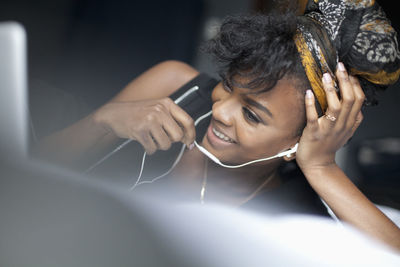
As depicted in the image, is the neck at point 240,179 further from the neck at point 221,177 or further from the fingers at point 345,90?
the fingers at point 345,90

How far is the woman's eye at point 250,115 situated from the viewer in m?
0.71

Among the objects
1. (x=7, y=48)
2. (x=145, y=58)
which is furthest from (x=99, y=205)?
(x=145, y=58)

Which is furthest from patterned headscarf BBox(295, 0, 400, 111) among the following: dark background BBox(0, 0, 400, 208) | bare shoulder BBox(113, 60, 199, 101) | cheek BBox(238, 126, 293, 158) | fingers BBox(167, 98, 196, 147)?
dark background BBox(0, 0, 400, 208)

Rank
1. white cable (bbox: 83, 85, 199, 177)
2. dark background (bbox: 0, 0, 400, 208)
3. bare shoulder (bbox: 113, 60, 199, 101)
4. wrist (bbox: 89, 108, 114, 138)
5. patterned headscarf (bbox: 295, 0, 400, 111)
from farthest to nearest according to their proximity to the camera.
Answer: dark background (bbox: 0, 0, 400, 208)
bare shoulder (bbox: 113, 60, 199, 101)
wrist (bbox: 89, 108, 114, 138)
white cable (bbox: 83, 85, 199, 177)
patterned headscarf (bbox: 295, 0, 400, 111)

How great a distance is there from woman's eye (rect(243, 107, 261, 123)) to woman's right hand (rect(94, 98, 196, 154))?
0.11 meters

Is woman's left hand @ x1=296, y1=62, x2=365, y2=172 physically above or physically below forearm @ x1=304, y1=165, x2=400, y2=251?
above

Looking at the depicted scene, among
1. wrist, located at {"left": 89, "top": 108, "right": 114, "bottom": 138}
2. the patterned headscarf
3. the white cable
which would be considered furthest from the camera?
wrist, located at {"left": 89, "top": 108, "right": 114, "bottom": 138}

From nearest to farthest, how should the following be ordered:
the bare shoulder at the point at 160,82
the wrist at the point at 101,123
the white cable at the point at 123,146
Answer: the white cable at the point at 123,146, the wrist at the point at 101,123, the bare shoulder at the point at 160,82

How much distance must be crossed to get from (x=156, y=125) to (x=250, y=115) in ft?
0.65

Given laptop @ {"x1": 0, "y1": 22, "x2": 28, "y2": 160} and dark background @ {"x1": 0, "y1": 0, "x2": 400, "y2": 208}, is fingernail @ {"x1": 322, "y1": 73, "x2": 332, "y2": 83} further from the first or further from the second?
dark background @ {"x1": 0, "y1": 0, "x2": 400, "y2": 208}

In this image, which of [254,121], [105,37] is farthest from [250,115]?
Result: [105,37]

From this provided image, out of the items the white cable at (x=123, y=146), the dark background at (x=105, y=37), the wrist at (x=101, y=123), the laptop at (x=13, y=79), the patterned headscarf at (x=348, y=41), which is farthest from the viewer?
the dark background at (x=105, y=37)

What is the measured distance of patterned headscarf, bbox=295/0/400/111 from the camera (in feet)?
2.09

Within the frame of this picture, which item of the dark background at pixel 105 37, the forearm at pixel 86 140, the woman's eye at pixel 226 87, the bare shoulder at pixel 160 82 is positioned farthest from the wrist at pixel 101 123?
the dark background at pixel 105 37
